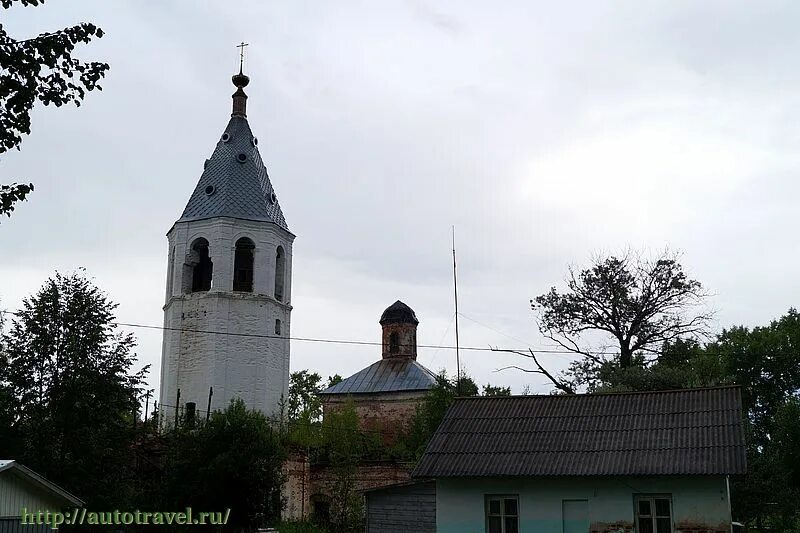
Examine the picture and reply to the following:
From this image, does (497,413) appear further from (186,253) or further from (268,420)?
(186,253)

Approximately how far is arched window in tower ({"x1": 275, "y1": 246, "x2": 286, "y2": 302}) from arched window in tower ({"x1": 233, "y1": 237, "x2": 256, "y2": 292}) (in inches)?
50.1

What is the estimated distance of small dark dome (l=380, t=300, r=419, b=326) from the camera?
48.0 metres

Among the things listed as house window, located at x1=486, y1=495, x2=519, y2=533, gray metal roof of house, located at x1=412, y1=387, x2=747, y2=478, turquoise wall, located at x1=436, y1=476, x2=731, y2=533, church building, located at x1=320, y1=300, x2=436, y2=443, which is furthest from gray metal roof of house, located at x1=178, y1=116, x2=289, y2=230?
house window, located at x1=486, y1=495, x2=519, y2=533

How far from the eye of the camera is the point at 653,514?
18219mm

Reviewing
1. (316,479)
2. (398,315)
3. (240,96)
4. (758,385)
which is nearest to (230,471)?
(316,479)

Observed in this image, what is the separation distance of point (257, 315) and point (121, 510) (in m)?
11.4

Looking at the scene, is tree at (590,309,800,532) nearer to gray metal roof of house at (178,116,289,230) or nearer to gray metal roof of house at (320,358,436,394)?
gray metal roof of house at (320,358,436,394)

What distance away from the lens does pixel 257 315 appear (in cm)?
3381

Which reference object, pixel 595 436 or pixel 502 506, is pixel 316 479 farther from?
pixel 595 436

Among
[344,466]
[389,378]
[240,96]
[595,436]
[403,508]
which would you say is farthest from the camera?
[389,378]

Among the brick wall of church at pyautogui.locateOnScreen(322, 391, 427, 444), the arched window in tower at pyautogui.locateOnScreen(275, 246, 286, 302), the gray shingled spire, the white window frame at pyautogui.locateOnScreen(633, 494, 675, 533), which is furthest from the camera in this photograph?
the brick wall of church at pyautogui.locateOnScreen(322, 391, 427, 444)

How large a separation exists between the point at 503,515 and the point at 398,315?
28.9 metres

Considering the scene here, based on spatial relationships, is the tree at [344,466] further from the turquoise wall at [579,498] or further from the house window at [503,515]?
the house window at [503,515]

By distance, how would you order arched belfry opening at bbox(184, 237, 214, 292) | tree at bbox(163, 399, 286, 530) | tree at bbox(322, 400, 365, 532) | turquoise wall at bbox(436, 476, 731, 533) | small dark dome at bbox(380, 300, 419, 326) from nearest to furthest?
turquoise wall at bbox(436, 476, 731, 533)
tree at bbox(163, 399, 286, 530)
tree at bbox(322, 400, 365, 532)
arched belfry opening at bbox(184, 237, 214, 292)
small dark dome at bbox(380, 300, 419, 326)
